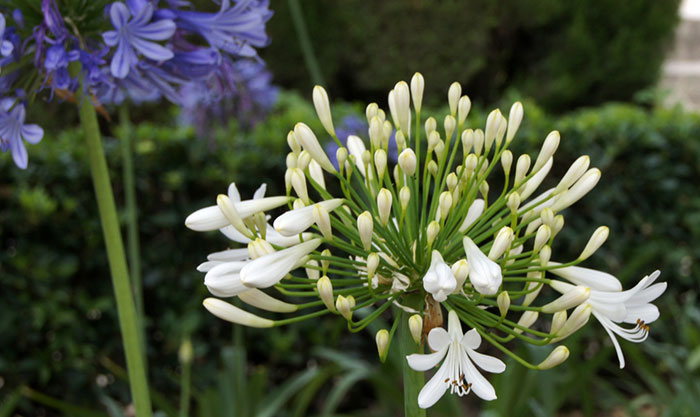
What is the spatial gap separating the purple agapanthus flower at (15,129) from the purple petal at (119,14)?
261 mm

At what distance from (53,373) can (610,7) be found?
25.8 ft

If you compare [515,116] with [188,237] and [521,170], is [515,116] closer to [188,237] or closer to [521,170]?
[521,170]

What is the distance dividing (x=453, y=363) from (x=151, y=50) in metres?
0.83

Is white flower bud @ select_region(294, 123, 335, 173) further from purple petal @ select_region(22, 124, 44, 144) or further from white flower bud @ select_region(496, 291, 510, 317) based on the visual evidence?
purple petal @ select_region(22, 124, 44, 144)

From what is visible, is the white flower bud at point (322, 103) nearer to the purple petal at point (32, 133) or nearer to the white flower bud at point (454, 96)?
the white flower bud at point (454, 96)

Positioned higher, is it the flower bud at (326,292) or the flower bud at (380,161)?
the flower bud at (380,161)

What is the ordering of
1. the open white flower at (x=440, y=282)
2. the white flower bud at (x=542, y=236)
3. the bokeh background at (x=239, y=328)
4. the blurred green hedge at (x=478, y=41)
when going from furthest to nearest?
the blurred green hedge at (x=478, y=41) → the bokeh background at (x=239, y=328) → the white flower bud at (x=542, y=236) → the open white flower at (x=440, y=282)

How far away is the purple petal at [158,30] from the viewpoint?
1344 millimetres

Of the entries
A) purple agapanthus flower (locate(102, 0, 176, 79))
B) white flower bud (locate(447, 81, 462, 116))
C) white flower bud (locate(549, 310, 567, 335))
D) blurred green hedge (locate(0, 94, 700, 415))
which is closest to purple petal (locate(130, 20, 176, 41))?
purple agapanthus flower (locate(102, 0, 176, 79))

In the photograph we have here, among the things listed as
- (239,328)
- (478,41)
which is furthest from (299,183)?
(478,41)

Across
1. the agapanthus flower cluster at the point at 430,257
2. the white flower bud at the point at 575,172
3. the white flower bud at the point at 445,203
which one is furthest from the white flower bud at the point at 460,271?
the white flower bud at the point at 575,172

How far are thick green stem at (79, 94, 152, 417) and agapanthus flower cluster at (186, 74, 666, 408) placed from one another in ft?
0.98

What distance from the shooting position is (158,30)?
1.35 m

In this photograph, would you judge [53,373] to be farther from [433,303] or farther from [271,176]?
[433,303]
